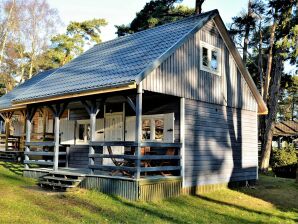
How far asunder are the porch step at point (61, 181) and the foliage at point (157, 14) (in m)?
15.0

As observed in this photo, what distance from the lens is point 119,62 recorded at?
12.7 m

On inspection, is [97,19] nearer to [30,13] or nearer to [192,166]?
[30,13]

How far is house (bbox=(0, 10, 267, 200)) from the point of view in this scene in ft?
36.4

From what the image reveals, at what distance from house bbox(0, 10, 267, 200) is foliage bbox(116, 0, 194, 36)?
32.4ft

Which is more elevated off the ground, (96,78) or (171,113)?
(96,78)

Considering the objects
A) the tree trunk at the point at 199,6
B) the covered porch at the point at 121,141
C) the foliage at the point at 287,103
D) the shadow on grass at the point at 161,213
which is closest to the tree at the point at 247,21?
the tree trunk at the point at 199,6

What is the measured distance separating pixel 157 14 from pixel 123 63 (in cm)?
1388

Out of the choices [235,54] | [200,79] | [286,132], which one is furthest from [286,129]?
[200,79]

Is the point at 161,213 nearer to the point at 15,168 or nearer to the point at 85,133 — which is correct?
the point at 85,133

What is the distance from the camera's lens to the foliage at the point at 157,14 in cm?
2527

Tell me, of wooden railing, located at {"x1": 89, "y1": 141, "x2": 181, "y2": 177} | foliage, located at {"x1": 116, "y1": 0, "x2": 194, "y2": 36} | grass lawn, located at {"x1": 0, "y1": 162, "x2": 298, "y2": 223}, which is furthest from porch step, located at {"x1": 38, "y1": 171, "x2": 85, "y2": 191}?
foliage, located at {"x1": 116, "y1": 0, "x2": 194, "y2": 36}

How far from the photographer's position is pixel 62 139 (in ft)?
53.1

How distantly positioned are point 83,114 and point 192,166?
5.70m

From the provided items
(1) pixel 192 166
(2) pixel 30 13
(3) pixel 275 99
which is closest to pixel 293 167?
(3) pixel 275 99
